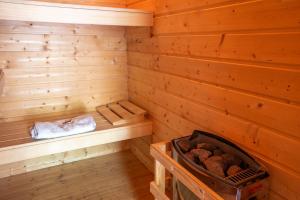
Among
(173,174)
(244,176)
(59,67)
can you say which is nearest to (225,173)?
(244,176)

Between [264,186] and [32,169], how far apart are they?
214 centimetres

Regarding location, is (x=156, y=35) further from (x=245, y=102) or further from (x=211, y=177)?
(x=211, y=177)

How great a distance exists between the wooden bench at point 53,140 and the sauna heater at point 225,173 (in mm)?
800

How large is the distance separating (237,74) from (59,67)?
1.75 m

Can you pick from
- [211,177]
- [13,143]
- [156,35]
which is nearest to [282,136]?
[211,177]

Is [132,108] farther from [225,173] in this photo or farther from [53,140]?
[225,173]

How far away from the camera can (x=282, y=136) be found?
1.05 meters

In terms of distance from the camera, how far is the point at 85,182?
2.19m

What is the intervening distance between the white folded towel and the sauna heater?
92 cm

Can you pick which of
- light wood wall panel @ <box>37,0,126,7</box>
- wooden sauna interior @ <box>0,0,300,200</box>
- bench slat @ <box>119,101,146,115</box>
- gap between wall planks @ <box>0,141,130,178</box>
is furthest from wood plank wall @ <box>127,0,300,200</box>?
gap between wall planks @ <box>0,141,130,178</box>

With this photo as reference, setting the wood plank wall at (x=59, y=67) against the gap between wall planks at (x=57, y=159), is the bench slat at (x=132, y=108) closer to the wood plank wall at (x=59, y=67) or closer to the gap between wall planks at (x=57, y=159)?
the wood plank wall at (x=59, y=67)

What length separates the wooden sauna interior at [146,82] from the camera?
42.0 inches

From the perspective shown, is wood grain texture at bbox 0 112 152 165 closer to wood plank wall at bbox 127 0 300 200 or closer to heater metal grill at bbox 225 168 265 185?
wood plank wall at bbox 127 0 300 200

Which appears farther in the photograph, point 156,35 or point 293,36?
point 156,35
